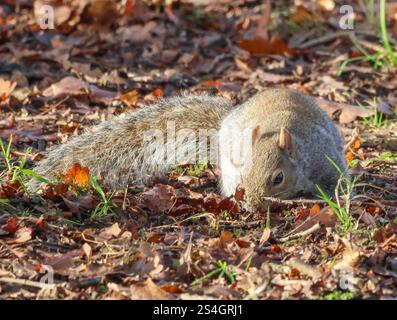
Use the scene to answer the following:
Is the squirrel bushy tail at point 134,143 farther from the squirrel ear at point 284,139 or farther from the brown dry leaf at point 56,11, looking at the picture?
the brown dry leaf at point 56,11

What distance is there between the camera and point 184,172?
568 cm

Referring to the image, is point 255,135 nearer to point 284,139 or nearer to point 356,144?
point 284,139

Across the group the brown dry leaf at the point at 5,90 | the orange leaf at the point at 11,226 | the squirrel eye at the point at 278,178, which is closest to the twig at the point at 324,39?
the brown dry leaf at the point at 5,90

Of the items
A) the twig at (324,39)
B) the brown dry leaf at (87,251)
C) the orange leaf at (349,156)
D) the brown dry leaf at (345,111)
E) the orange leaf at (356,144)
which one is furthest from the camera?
the twig at (324,39)

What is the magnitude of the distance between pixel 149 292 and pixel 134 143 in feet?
7.09

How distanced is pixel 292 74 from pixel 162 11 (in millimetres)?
2084

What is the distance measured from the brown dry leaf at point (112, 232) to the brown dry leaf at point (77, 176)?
67 cm

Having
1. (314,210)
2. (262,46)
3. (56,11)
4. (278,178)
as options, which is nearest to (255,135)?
(278,178)

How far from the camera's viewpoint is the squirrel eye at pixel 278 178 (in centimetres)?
503

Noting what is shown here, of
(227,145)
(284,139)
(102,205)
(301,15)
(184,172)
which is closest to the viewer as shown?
(102,205)

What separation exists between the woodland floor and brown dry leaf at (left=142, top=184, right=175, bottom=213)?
0.01m

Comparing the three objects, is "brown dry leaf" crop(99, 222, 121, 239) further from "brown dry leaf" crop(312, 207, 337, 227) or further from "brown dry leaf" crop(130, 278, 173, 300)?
"brown dry leaf" crop(312, 207, 337, 227)

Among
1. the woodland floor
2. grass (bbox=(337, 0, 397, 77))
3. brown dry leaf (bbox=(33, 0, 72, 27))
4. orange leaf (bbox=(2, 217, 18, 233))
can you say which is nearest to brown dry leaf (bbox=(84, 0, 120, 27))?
the woodland floor

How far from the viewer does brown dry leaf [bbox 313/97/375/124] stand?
22.1 feet
